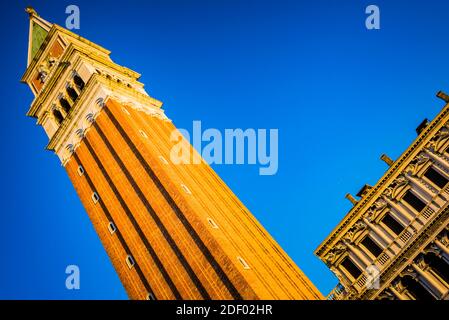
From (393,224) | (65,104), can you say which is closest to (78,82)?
(65,104)

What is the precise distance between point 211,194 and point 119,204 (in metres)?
6.73

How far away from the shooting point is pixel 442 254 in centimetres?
2525

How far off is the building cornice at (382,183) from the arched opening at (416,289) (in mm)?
5693

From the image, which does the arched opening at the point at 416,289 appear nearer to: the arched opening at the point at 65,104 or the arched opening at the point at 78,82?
the arched opening at the point at 78,82

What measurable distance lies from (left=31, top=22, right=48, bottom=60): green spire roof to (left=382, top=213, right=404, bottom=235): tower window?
41707 millimetres

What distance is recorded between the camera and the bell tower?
79.7ft

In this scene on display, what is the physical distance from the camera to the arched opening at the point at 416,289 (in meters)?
25.5

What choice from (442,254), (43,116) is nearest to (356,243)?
(442,254)

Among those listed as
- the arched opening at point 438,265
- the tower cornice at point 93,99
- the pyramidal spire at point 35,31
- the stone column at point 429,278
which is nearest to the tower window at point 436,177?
the arched opening at point 438,265

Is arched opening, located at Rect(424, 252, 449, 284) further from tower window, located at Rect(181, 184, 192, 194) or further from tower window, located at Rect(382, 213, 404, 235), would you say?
tower window, located at Rect(181, 184, 192, 194)

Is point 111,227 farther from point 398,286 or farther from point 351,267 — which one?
point 398,286

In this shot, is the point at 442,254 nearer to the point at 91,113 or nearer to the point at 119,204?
the point at 119,204

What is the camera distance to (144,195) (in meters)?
29.8
